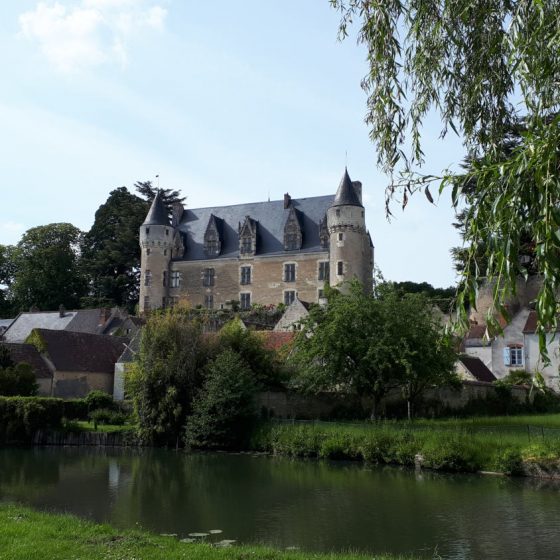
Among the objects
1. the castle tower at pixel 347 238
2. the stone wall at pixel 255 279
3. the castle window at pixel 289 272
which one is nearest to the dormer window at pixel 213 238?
the stone wall at pixel 255 279

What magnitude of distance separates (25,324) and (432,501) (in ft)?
117

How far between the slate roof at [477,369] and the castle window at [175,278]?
2275cm

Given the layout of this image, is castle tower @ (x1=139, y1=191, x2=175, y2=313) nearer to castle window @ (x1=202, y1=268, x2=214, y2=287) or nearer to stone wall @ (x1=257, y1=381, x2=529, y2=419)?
castle window @ (x1=202, y1=268, x2=214, y2=287)

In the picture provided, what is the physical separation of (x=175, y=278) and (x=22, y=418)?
25.8 meters

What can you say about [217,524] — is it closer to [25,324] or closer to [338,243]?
[338,243]

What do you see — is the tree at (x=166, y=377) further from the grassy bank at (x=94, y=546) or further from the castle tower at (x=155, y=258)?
the castle tower at (x=155, y=258)

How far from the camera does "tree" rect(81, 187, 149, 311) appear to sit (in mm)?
52094

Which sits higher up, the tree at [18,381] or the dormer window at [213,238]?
the dormer window at [213,238]

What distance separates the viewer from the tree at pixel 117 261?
52.1 meters

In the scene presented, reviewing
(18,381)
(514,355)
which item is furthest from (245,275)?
(18,381)

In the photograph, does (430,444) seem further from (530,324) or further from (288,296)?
(288,296)

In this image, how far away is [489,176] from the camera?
205 inches

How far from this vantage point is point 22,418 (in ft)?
78.3

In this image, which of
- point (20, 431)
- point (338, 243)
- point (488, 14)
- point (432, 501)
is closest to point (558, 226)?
point (488, 14)
